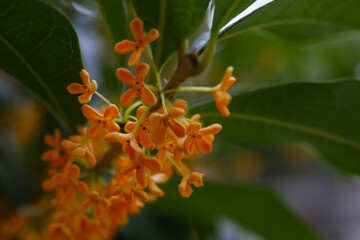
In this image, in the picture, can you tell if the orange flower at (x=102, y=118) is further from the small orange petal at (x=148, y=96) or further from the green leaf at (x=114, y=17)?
the green leaf at (x=114, y=17)

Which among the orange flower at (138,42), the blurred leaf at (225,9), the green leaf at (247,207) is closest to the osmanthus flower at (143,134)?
the orange flower at (138,42)

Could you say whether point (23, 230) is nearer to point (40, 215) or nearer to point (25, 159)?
point (40, 215)

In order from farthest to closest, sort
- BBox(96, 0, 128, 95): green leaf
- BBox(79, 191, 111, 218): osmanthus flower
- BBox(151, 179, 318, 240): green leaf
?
BBox(151, 179, 318, 240): green leaf, BBox(96, 0, 128, 95): green leaf, BBox(79, 191, 111, 218): osmanthus flower

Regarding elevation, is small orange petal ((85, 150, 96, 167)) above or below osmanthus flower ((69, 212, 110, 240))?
above

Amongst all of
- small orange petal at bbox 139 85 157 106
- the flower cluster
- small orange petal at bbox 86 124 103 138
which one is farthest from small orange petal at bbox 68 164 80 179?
small orange petal at bbox 139 85 157 106

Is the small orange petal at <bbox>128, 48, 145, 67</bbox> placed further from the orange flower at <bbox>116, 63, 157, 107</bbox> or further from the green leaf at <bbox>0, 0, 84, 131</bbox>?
the green leaf at <bbox>0, 0, 84, 131</bbox>

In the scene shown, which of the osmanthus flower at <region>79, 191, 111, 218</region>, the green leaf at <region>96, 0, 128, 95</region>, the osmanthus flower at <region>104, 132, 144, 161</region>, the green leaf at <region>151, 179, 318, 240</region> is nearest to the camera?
the osmanthus flower at <region>104, 132, 144, 161</region>

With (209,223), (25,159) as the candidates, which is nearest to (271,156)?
(209,223)
